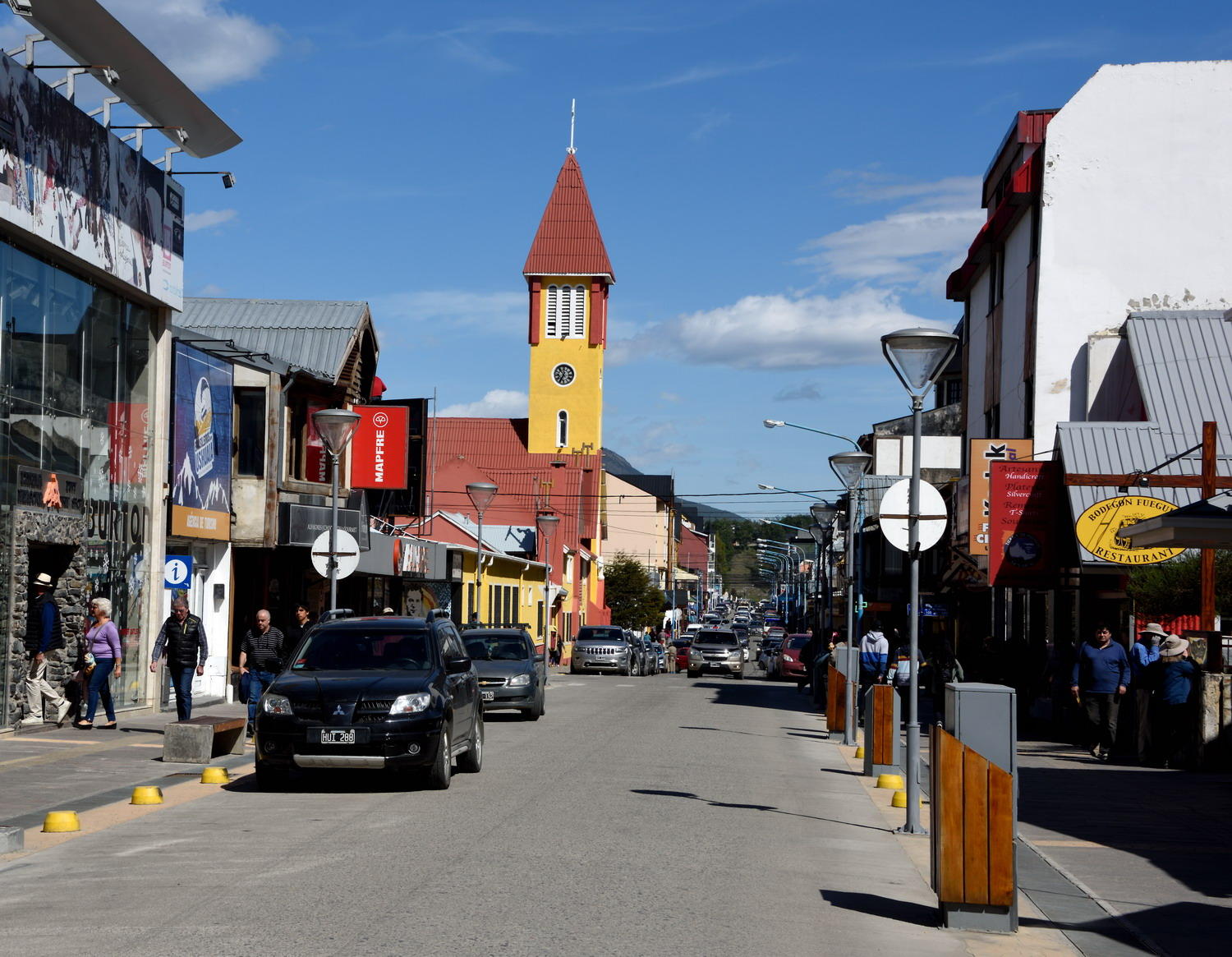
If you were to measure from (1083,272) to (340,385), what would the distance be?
695 inches

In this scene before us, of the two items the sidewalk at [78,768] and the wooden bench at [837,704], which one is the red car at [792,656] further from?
the sidewalk at [78,768]

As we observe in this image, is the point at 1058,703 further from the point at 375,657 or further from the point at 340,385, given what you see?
the point at 340,385

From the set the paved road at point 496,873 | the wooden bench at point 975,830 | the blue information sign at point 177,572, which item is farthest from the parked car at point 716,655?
the wooden bench at point 975,830

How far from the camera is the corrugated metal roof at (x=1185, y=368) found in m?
28.6

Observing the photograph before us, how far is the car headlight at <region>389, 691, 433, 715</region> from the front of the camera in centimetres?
1382

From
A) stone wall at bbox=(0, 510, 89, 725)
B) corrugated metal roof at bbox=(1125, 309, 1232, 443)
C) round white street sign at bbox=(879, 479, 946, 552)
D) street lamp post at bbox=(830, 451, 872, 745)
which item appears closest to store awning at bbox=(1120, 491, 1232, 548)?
round white street sign at bbox=(879, 479, 946, 552)

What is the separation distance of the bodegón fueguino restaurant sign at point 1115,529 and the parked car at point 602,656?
3065cm

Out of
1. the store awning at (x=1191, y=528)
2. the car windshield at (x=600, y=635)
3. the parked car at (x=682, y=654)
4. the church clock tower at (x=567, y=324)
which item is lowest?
the parked car at (x=682, y=654)

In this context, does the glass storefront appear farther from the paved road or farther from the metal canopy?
the paved road

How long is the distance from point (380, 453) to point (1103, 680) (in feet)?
68.8

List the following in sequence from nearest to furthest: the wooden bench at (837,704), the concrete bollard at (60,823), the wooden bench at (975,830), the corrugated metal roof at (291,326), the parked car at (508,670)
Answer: the wooden bench at (975,830)
the concrete bollard at (60,823)
the wooden bench at (837,704)
the parked car at (508,670)
the corrugated metal roof at (291,326)

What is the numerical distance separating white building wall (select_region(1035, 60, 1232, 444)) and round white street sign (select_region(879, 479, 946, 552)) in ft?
77.2

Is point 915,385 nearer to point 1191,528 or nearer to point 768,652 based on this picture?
point 1191,528

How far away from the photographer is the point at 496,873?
9.38m
